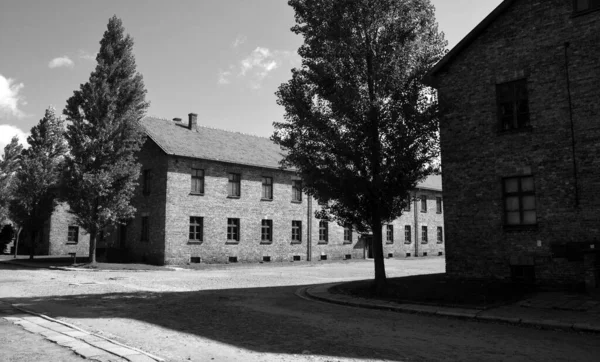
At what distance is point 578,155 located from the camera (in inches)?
519

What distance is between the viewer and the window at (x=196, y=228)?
94.4 ft

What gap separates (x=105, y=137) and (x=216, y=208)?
7863mm

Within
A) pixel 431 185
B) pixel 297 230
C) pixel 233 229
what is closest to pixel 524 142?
pixel 233 229

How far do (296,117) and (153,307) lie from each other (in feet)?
22.2

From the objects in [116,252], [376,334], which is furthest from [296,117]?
[116,252]

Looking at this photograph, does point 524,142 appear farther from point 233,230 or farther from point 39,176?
point 39,176

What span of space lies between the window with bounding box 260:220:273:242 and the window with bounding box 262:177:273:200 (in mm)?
1734

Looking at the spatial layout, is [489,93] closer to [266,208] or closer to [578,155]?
[578,155]

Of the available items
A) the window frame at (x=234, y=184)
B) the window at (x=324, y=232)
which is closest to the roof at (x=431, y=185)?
the window at (x=324, y=232)

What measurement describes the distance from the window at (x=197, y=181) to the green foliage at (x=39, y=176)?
9.46 meters

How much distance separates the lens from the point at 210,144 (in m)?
31.8

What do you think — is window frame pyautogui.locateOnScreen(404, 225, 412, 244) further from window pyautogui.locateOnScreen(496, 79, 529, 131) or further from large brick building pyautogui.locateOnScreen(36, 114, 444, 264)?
window pyautogui.locateOnScreen(496, 79, 529, 131)

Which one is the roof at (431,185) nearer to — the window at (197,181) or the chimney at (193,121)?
the chimney at (193,121)

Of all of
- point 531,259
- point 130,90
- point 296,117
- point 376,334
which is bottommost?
point 376,334
